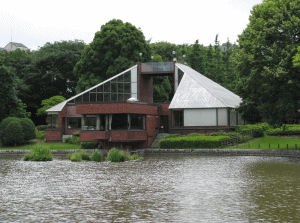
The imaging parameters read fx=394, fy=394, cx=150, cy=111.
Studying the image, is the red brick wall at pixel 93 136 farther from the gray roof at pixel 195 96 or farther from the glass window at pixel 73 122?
the glass window at pixel 73 122

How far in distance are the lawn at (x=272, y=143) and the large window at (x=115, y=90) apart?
56.8 ft

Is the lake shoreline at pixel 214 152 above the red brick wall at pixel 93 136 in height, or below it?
below

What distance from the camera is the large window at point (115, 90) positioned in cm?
4791

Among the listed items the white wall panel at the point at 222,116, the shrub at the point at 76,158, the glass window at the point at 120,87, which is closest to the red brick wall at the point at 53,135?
the glass window at the point at 120,87

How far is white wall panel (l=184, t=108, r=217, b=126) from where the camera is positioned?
4403 centimetres

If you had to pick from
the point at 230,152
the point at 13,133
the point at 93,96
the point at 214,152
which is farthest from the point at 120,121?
the point at 13,133

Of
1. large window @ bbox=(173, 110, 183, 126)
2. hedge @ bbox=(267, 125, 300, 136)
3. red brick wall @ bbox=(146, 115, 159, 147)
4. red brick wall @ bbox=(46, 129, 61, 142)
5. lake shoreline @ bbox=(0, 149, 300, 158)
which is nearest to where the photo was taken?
lake shoreline @ bbox=(0, 149, 300, 158)

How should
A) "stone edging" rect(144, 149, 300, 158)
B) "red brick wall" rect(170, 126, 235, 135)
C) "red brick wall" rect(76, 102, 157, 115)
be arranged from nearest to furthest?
"stone edging" rect(144, 149, 300, 158) → "red brick wall" rect(76, 102, 157, 115) → "red brick wall" rect(170, 126, 235, 135)

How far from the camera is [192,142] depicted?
123 ft

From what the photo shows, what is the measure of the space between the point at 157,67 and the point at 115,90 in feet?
20.8

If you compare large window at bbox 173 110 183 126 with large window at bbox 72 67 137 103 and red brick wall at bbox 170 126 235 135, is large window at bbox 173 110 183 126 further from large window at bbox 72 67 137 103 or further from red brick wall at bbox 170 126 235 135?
large window at bbox 72 67 137 103

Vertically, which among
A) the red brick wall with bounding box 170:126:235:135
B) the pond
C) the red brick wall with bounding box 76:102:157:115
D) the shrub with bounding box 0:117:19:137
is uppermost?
the red brick wall with bounding box 76:102:157:115

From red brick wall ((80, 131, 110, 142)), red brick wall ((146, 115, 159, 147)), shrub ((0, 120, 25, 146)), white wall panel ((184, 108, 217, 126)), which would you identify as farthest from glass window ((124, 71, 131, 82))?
shrub ((0, 120, 25, 146))

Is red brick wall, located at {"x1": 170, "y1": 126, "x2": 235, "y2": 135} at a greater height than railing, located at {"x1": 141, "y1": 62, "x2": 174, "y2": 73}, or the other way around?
railing, located at {"x1": 141, "y1": 62, "x2": 174, "y2": 73}
